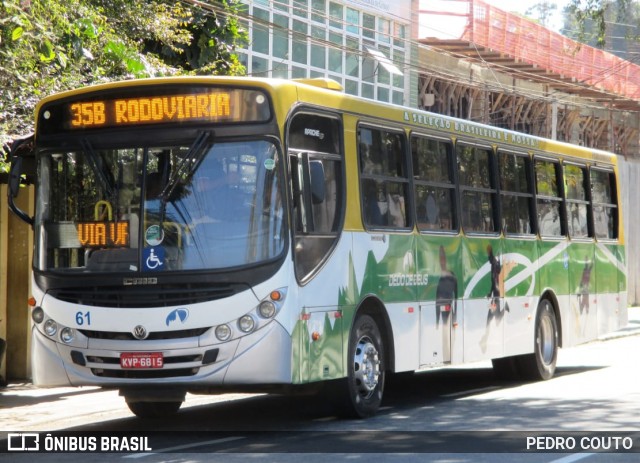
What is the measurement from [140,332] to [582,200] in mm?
9725

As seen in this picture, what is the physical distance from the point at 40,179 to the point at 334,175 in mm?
Result: 2752

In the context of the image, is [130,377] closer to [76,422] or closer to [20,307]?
[76,422]

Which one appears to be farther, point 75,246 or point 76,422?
point 76,422

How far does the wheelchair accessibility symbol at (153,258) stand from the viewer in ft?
37.1

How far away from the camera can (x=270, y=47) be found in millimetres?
30297

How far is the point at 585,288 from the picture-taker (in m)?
19.2

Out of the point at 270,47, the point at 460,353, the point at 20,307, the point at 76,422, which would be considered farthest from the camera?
the point at 270,47

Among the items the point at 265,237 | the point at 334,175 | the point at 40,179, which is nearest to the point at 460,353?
the point at 334,175

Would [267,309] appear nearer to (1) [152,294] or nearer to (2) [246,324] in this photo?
(2) [246,324]

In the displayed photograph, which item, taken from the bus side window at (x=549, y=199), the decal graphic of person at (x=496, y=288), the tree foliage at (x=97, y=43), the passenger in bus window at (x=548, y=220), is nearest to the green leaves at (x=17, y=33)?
the tree foliage at (x=97, y=43)

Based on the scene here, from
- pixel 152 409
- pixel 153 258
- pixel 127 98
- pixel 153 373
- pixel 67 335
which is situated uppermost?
pixel 127 98

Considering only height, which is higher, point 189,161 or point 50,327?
point 189,161

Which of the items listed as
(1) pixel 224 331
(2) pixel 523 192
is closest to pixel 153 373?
(1) pixel 224 331

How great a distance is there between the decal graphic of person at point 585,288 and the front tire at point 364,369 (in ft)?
21.7
